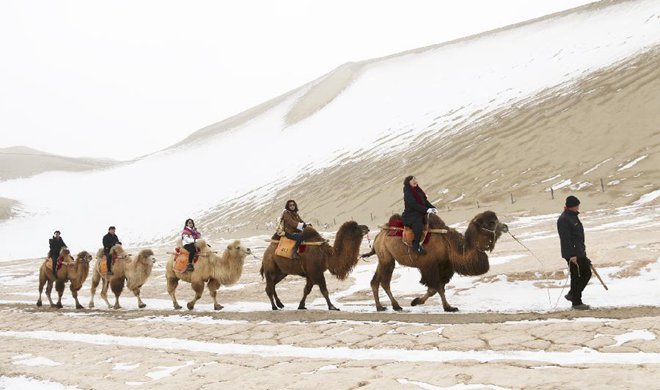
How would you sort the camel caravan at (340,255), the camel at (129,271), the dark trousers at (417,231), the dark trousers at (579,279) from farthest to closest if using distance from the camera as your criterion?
the camel at (129,271) < the dark trousers at (417,231) < the camel caravan at (340,255) < the dark trousers at (579,279)

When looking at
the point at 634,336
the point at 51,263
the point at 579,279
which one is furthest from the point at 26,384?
the point at 51,263

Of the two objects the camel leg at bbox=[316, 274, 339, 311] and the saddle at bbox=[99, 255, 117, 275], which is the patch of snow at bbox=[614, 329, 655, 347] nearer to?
the camel leg at bbox=[316, 274, 339, 311]

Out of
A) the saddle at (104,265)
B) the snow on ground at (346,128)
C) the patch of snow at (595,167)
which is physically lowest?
the saddle at (104,265)

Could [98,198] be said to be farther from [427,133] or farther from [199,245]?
[199,245]

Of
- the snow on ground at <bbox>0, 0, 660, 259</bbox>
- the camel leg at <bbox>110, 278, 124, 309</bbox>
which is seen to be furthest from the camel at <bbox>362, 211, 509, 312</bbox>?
the snow on ground at <bbox>0, 0, 660, 259</bbox>

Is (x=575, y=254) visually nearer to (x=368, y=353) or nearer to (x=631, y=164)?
(x=368, y=353)

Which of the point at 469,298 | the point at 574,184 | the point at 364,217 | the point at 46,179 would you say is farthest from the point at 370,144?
the point at 46,179

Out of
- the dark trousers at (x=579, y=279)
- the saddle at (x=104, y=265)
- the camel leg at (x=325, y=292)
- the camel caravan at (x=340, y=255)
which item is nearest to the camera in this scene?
the dark trousers at (x=579, y=279)

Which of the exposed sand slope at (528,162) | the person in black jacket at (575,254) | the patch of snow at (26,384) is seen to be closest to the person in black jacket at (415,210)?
the person in black jacket at (575,254)

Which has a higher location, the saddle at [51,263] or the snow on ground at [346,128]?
the snow on ground at [346,128]

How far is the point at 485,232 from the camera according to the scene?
10.7 m

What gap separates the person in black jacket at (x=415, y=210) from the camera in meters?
11.2

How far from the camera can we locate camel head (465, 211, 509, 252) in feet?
35.1

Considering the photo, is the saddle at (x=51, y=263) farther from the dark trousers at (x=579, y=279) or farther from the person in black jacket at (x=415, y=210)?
the dark trousers at (x=579, y=279)
